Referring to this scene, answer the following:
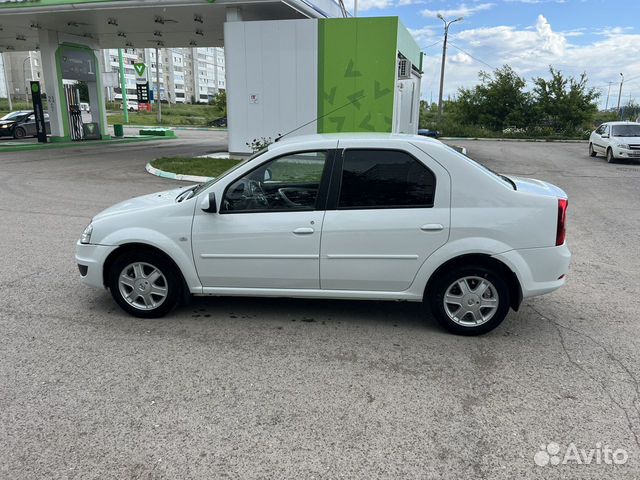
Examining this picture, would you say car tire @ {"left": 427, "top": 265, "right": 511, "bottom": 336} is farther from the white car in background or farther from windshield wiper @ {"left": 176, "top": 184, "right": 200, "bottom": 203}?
the white car in background

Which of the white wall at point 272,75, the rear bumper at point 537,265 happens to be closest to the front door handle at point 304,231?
the rear bumper at point 537,265

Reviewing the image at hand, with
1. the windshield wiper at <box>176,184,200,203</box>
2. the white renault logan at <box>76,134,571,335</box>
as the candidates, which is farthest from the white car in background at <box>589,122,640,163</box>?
the windshield wiper at <box>176,184,200,203</box>

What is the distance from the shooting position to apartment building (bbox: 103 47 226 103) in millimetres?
119938

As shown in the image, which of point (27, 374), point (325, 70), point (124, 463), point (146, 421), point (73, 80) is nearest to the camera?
point (124, 463)

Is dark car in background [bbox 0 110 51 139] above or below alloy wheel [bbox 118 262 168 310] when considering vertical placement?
above

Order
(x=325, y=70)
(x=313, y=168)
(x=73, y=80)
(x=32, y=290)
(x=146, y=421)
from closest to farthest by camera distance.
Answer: (x=146, y=421) → (x=313, y=168) → (x=32, y=290) → (x=325, y=70) → (x=73, y=80)

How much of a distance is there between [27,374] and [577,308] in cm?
497

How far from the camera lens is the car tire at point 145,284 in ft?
15.2

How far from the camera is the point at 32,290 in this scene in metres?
5.42

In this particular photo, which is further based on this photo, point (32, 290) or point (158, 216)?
point (32, 290)

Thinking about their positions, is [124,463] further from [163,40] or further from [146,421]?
[163,40]

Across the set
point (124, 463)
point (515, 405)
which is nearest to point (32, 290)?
point (124, 463)

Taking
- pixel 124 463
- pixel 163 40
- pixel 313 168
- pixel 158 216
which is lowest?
pixel 124 463

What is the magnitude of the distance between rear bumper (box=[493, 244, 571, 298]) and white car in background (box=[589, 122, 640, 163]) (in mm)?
17847
